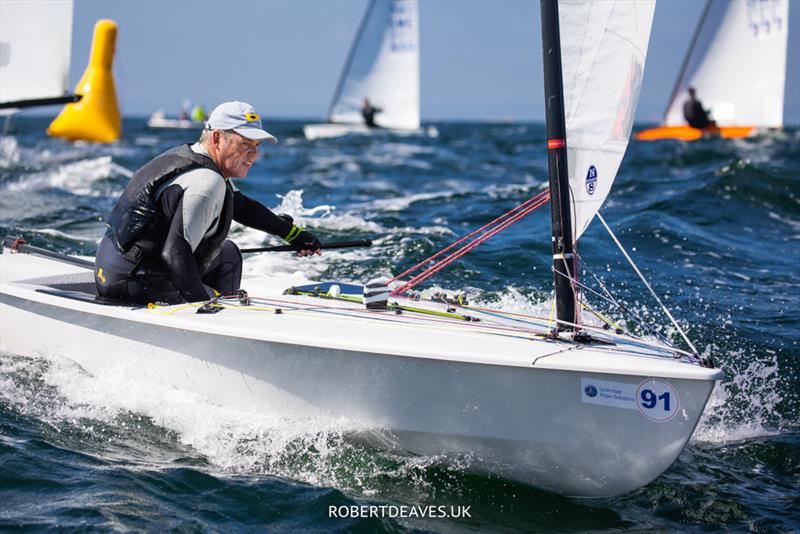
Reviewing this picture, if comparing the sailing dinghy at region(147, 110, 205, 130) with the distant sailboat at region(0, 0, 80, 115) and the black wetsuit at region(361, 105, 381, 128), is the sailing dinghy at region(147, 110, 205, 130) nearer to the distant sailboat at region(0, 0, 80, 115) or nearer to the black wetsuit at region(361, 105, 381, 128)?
the black wetsuit at region(361, 105, 381, 128)

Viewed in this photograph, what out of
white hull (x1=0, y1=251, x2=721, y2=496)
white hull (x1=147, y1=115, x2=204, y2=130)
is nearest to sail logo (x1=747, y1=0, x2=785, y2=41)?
white hull (x1=0, y1=251, x2=721, y2=496)

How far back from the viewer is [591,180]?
385 centimetres

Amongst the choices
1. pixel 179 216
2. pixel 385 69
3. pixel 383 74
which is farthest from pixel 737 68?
pixel 179 216


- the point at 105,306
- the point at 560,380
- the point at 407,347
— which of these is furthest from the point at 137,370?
the point at 560,380

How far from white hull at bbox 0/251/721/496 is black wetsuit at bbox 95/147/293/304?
13 cm

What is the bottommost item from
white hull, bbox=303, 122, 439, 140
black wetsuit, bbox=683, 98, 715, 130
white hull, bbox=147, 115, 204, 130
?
white hull, bbox=303, 122, 439, 140

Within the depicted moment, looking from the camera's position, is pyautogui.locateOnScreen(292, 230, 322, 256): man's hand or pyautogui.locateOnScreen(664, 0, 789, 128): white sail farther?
pyautogui.locateOnScreen(664, 0, 789, 128): white sail

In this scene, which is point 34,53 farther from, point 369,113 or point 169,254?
point 369,113

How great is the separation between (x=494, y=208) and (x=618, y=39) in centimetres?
704

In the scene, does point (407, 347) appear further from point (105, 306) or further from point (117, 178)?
point (117, 178)

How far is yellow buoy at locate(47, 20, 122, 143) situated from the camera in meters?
11.8

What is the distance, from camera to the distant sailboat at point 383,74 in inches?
1232

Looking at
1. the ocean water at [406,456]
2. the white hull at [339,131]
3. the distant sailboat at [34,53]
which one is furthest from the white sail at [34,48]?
the white hull at [339,131]

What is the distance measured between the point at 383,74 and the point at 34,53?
25099mm
